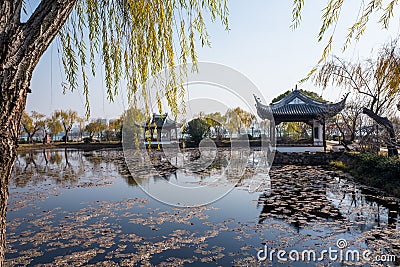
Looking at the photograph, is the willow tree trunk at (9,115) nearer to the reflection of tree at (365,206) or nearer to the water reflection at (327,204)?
the water reflection at (327,204)

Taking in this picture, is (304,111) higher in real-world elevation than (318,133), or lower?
higher

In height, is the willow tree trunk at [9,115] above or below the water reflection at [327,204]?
above

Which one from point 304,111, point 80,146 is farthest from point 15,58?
point 80,146

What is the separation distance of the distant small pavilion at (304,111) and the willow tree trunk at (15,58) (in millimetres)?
11278

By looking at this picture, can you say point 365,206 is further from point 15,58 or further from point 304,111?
point 304,111

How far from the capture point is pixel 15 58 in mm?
793

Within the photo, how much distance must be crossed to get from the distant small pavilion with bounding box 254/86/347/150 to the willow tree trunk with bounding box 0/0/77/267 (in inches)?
444

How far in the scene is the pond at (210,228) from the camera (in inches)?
104

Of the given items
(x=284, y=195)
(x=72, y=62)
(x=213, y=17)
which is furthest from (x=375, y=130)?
(x=72, y=62)

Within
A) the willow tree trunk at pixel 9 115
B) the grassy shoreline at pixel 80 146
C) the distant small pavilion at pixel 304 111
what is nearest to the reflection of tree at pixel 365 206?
the willow tree trunk at pixel 9 115

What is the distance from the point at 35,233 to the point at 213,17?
3.49 m

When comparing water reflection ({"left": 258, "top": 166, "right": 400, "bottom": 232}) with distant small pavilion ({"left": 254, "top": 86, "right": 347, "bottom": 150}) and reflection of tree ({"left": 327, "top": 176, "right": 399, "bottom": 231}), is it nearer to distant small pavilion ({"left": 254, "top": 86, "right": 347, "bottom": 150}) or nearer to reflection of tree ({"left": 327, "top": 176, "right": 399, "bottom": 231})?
reflection of tree ({"left": 327, "top": 176, "right": 399, "bottom": 231})

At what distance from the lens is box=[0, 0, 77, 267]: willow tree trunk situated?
0.78 metres

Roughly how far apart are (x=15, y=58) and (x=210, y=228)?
→ 3.11m
